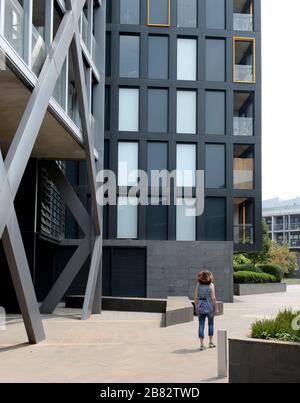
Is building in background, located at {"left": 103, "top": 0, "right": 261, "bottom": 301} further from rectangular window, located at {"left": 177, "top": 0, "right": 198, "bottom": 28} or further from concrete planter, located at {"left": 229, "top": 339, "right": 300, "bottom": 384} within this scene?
concrete planter, located at {"left": 229, "top": 339, "right": 300, "bottom": 384}

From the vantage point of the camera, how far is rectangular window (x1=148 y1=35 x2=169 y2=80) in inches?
1248

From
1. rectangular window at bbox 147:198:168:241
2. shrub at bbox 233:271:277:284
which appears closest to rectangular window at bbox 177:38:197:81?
rectangular window at bbox 147:198:168:241

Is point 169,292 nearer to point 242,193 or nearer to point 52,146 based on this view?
point 242,193

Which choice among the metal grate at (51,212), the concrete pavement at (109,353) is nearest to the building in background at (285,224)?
the metal grate at (51,212)

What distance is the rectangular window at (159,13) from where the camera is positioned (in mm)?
31953

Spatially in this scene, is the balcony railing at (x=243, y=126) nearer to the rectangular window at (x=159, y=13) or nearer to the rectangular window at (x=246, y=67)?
the rectangular window at (x=246, y=67)

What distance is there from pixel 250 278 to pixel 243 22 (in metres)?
16.4

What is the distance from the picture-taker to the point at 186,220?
101ft

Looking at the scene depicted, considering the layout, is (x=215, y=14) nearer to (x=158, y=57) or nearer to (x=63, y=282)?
(x=158, y=57)

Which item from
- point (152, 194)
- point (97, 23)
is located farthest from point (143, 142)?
point (97, 23)

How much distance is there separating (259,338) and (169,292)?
2093 cm

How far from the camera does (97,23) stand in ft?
78.7

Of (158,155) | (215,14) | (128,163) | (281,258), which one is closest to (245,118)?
(158,155)
